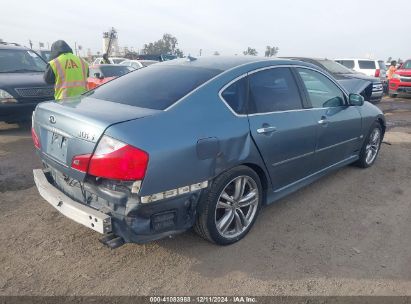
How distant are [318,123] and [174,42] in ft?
231

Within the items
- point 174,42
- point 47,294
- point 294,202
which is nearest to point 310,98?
point 294,202

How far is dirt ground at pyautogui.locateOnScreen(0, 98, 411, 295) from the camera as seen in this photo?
267cm

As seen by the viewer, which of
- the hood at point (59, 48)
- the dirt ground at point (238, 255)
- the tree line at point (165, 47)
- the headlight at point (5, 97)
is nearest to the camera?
the dirt ground at point (238, 255)

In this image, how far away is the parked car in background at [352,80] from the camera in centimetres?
947

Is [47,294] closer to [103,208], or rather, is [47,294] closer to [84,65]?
[103,208]

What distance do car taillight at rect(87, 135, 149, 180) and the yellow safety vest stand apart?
3.30 metres

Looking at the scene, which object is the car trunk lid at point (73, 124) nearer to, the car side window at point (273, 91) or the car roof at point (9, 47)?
the car side window at point (273, 91)

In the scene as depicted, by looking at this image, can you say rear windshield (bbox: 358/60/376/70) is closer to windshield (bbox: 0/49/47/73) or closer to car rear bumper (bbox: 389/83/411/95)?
car rear bumper (bbox: 389/83/411/95)

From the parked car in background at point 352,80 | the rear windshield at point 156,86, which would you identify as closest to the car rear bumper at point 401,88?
the parked car in background at point 352,80

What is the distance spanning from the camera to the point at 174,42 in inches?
2776

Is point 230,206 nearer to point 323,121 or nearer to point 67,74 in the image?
point 323,121

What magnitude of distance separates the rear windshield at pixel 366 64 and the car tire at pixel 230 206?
15774 mm

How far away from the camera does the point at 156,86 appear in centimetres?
317

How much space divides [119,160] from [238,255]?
Result: 54.6 inches
